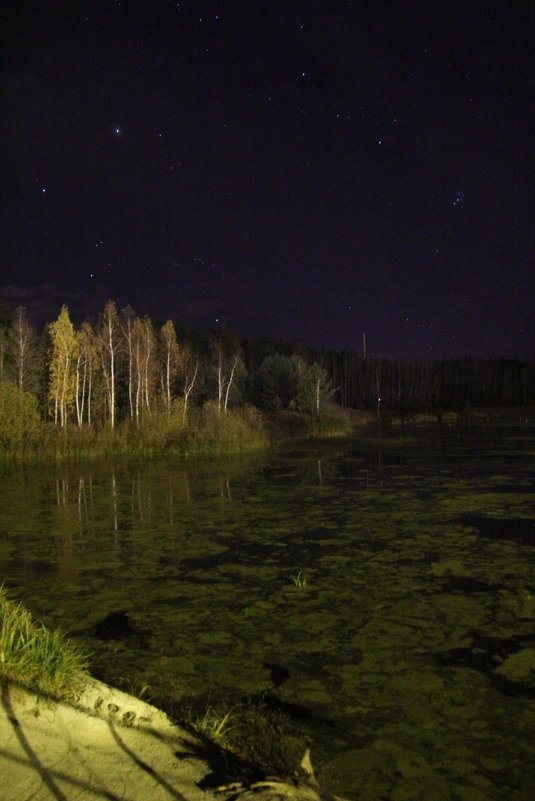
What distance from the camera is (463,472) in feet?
54.5

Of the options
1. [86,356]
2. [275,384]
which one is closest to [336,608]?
[86,356]

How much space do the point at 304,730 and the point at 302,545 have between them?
4.79m

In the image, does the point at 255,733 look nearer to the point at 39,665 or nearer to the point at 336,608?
the point at 39,665

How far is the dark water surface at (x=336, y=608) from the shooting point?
3676mm

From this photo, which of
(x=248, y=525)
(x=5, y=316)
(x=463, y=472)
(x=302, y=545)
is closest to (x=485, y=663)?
(x=302, y=545)

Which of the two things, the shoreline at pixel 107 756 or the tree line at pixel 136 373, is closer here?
the shoreline at pixel 107 756

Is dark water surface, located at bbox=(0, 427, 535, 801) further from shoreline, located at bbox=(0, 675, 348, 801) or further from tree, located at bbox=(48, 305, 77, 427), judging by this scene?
tree, located at bbox=(48, 305, 77, 427)

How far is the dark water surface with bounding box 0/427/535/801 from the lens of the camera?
3676 millimetres

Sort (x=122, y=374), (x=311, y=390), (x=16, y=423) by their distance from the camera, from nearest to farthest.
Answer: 1. (x=16, y=423)
2. (x=311, y=390)
3. (x=122, y=374)

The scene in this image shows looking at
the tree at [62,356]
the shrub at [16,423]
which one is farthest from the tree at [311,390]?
the shrub at [16,423]

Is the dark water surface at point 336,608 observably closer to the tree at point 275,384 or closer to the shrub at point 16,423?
the shrub at point 16,423

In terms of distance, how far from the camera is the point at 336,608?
5.98 m

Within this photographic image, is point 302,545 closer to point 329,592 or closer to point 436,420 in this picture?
point 329,592

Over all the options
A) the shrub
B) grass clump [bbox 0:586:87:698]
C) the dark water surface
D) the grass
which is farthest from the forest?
grass clump [bbox 0:586:87:698]
